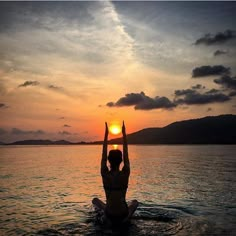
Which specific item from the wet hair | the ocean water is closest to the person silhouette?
the wet hair

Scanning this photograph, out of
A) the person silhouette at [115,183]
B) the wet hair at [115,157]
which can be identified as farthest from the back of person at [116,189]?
the wet hair at [115,157]

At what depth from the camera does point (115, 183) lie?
11938mm

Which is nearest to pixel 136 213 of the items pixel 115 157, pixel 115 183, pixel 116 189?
pixel 116 189

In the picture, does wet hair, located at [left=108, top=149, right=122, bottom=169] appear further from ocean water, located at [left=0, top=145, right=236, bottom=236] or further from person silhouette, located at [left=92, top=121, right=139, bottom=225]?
ocean water, located at [left=0, top=145, right=236, bottom=236]

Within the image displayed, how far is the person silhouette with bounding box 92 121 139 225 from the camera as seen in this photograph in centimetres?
1163

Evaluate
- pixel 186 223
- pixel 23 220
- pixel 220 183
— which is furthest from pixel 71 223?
pixel 220 183

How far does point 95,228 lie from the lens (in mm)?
14406

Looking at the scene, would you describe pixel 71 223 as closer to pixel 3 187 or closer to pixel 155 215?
pixel 155 215

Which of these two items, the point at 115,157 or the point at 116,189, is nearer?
the point at 115,157

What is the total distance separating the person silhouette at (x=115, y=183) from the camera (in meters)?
11.6

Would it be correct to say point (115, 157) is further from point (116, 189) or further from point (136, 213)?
point (136, 213)

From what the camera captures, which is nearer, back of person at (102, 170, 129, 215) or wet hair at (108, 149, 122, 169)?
wet hair at (108, 149, 122, 169)

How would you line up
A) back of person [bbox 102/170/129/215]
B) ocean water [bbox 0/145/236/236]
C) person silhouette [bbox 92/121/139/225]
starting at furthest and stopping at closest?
ocean water [bbox 0/145/236/236], back of person [bbox 102/170/129/215], person silhouette [bbox 92/121/139/225]

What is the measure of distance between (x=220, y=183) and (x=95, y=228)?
70.5 feet
